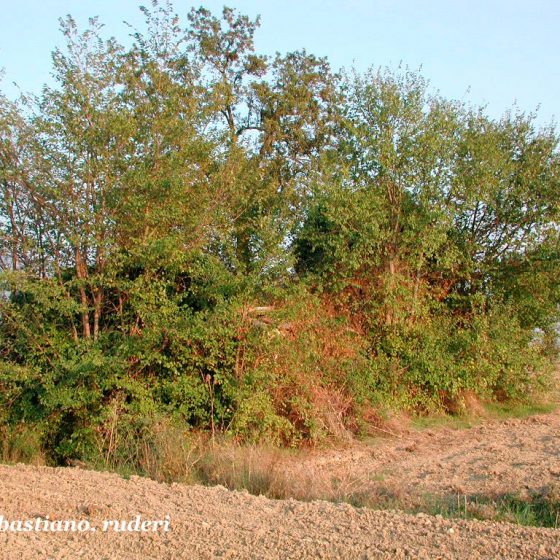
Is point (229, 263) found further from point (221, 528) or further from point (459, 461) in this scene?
point (221, 528)

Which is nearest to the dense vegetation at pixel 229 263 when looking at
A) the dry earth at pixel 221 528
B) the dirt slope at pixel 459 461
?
the dirt slope at pixel 459 461

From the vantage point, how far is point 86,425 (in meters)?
12.7

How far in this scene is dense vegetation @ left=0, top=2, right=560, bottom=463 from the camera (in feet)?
41.1

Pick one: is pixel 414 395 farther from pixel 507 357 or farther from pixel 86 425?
pixel 86 425

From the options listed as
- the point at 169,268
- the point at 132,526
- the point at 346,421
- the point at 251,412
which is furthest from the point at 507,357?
the point at 132,526

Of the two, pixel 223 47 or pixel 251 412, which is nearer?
pixel 251 412

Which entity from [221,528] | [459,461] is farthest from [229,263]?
[221,528]

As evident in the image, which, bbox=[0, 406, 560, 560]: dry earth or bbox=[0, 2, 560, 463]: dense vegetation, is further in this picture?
bbox=[0, 2, 560, 463]: dense vegetation

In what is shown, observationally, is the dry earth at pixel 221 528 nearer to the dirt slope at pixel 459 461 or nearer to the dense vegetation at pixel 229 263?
the dirt slope at pixel 459 461

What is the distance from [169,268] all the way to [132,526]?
706 cm

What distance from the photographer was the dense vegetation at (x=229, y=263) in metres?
12.5

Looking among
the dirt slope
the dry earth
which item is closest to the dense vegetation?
the dirt slope

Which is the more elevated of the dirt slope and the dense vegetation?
the dense vegetation

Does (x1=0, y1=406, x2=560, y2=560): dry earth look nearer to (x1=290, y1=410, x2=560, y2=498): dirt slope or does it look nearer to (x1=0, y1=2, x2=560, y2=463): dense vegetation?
(x1=290, y1=410, x2=560, y2=498): dirt slope
